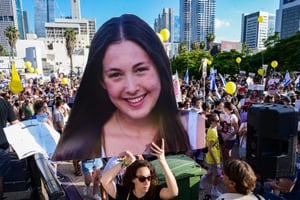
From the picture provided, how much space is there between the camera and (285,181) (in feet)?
9.21

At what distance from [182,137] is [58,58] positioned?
78159 millimetres

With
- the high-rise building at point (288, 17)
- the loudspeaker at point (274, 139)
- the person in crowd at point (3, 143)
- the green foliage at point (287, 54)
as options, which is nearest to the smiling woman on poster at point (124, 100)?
the loudspeaker at point (274, 139)

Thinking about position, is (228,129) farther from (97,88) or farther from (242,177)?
(97,88)

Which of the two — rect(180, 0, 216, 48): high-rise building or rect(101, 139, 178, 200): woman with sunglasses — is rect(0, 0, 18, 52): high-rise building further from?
rect(101, 139, 178, 200): woman with sunglasses

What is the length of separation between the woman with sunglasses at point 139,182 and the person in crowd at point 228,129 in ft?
10.7

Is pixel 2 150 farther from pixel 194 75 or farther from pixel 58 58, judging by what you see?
pixel 58 58

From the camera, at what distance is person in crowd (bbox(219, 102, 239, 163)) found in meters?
5.17

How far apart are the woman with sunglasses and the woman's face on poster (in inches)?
19.7

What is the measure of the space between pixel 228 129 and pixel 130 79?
366 cm

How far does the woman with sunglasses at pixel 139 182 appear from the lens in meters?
2.23

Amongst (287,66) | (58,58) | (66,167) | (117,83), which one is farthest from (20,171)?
(58,58)

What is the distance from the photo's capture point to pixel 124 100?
245 cm

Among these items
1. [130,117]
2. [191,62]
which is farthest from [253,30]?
[130,117]

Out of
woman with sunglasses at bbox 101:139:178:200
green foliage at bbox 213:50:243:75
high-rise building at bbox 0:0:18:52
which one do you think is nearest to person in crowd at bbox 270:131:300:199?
woman with sunglasses at bbox 101:139:178:200
